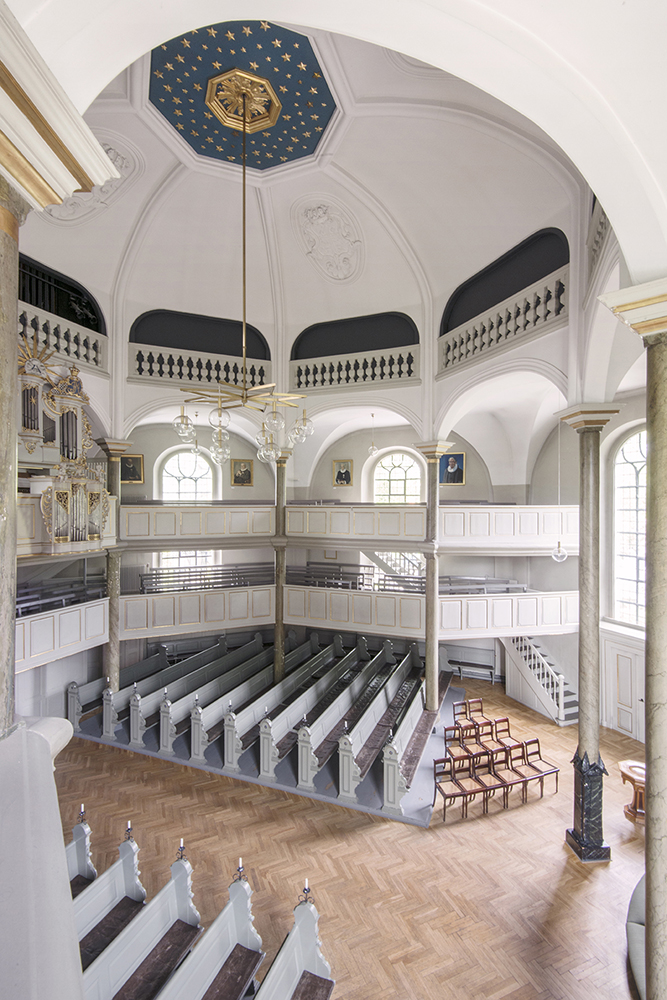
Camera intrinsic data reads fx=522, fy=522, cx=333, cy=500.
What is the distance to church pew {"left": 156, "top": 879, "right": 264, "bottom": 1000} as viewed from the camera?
4.29 meters

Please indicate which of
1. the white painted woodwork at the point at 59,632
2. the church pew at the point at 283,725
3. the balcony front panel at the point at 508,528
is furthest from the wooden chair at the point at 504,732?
the white painted woodwork at the point at 59,632

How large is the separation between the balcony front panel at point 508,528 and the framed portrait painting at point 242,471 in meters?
7.49

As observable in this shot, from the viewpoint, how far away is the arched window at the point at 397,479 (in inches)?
661

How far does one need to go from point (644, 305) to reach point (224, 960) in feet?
21.4

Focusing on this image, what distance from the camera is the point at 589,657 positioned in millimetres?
7512

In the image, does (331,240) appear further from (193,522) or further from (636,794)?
(636,794)

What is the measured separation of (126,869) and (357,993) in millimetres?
2653

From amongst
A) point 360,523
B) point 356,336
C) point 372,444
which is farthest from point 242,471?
point 356,336

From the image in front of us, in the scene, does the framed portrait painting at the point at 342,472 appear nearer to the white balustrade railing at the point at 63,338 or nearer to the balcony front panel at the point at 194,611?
the balcony front panel at the point at 194,611

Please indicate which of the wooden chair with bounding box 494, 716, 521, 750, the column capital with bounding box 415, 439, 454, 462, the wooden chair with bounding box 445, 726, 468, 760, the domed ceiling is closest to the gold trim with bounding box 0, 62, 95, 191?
the domed ceiling

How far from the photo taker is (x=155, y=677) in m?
12.4

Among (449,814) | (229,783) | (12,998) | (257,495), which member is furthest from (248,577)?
(12,998)

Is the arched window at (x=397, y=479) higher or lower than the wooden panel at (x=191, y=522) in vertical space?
higher

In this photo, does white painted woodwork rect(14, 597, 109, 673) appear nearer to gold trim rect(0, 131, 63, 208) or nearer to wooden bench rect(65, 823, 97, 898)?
wooden bench rect(65, 823, 97, 898)
